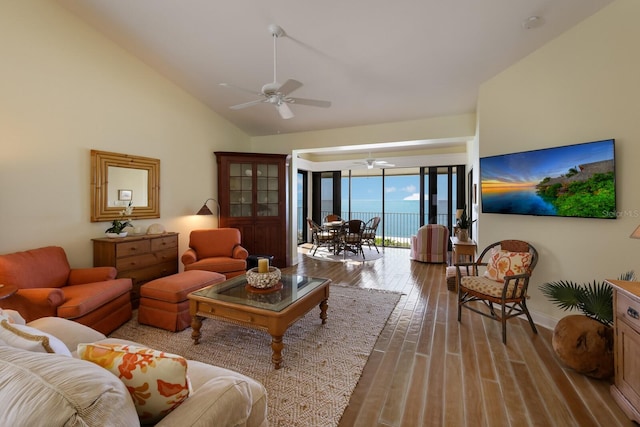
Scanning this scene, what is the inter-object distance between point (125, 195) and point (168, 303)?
75.9 inches

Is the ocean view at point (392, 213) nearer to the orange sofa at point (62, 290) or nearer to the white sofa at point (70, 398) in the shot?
the orange sofa at point (62, 290)

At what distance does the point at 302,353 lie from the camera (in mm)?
2545

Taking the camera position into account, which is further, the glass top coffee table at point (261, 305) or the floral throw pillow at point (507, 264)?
the floral throw pillow at point (507, 264)

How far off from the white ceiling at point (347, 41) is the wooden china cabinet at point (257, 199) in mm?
1322

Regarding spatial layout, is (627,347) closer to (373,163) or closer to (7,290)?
(7,290)

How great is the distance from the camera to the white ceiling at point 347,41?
2.75 m

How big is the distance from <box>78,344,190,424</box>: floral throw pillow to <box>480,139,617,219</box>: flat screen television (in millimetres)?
3461

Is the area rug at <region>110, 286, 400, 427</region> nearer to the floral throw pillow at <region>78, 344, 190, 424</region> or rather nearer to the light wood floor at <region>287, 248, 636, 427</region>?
the light wood floor at <region>287, 248, 636, 427</region>

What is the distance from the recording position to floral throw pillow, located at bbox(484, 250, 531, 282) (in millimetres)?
2979

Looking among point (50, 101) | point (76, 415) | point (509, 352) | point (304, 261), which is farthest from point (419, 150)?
point (76, 415)

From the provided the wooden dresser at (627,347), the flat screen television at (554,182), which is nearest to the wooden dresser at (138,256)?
the flat screen television at (554,182)

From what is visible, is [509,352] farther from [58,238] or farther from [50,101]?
[50,101]

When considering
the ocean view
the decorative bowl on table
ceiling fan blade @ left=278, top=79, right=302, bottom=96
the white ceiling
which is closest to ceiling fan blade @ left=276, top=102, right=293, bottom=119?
ceiling fan blade @ left=278, top=79, right=302, bottom=96

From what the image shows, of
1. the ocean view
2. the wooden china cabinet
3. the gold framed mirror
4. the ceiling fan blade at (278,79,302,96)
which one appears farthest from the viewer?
the ocean view
